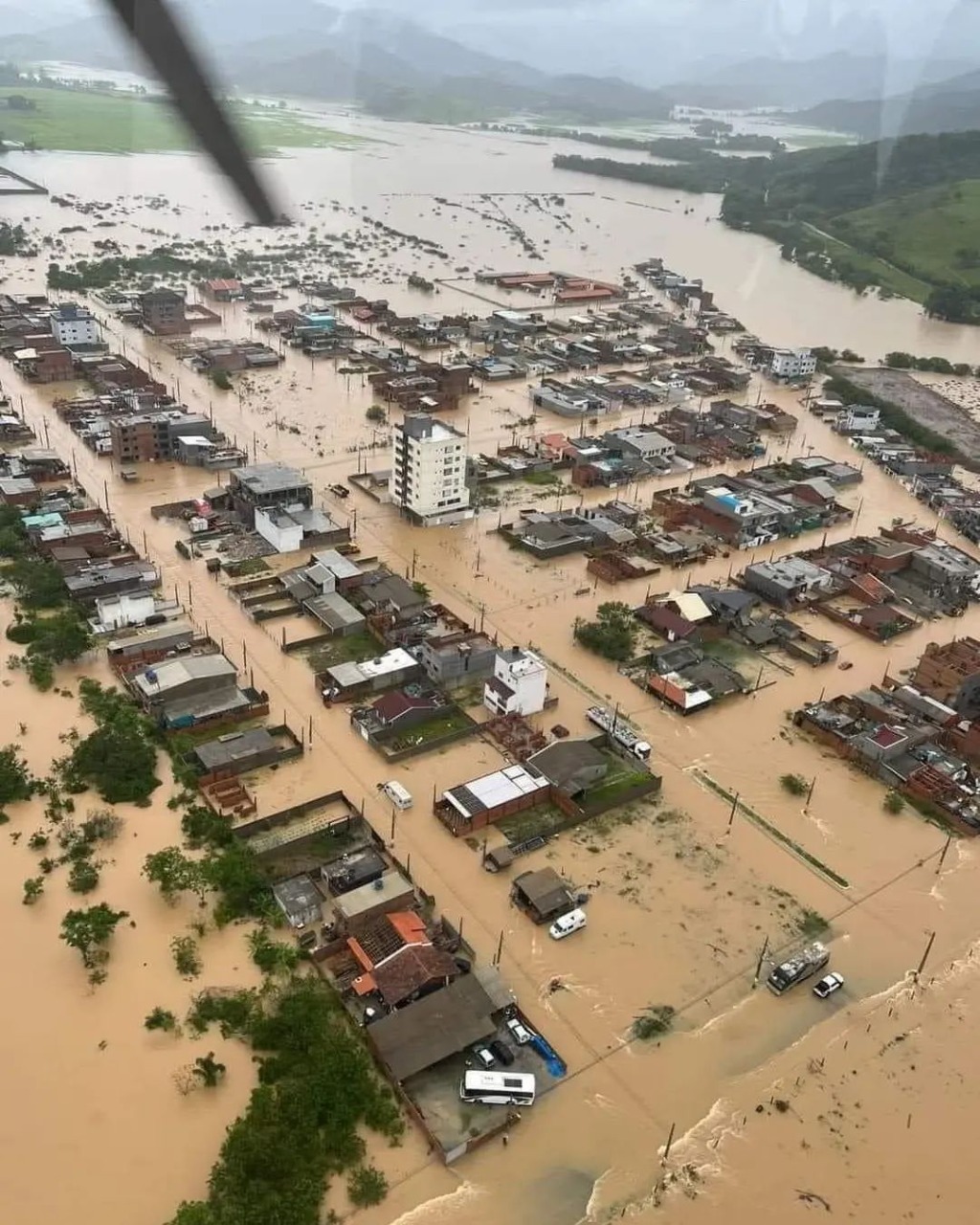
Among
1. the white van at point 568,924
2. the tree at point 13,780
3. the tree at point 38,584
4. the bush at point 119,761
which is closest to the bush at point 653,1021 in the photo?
the white van at point 568,924

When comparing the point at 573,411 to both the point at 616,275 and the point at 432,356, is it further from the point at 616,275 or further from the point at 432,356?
the point at 616,275

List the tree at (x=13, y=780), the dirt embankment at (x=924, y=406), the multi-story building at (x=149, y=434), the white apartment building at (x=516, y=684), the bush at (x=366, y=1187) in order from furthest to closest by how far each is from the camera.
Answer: the dirt embankment at (x=924, y=406) < the multi-story building at (x=149, y=434) < the white apartment building at (x=516, y=684) < the tree at (x=13, y=780) < the bush at (x=366, y=1187)

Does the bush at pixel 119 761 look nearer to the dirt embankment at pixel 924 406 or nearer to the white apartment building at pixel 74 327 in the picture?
the white apartment building at pixel 74 327

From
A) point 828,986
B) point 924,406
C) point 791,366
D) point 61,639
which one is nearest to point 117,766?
point 61,639

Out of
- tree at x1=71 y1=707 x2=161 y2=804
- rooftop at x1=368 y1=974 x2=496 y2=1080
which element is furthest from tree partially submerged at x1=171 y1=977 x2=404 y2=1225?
tree at x1=71 y1=707 x2=161 y2=804

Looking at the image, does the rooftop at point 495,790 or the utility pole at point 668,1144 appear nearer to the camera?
the utility pole at point 668,1144

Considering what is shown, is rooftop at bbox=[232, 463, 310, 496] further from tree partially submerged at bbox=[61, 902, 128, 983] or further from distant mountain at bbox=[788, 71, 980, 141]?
distant mountain at bbox=[788, 71, 980, 141]

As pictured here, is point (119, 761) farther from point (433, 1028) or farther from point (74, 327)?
point (74, 327)
